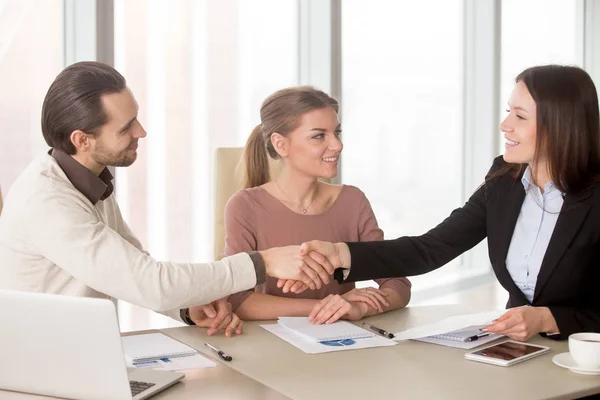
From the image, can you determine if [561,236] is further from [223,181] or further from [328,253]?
[223,181]

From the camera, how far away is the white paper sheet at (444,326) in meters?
1.92

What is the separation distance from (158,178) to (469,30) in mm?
2961

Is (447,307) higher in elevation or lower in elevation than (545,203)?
lower

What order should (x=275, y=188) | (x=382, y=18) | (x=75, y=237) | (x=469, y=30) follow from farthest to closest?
(x=469, y=30), (x=382, y=18), (x=275, y=188), (x=75, y=237)

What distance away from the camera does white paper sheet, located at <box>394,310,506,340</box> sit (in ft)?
6.30

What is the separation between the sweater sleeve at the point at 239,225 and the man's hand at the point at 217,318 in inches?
17.7

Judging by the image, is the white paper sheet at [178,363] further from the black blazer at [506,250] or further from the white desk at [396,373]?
the black blazer at [506,250]

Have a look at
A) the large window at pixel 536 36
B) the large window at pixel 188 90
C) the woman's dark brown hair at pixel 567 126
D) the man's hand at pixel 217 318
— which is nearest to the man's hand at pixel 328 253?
the man's hand at pixel 217 318

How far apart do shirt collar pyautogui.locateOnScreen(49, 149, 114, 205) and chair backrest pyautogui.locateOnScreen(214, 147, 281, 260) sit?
0.82m

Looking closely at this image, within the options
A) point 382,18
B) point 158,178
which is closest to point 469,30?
point 382,18

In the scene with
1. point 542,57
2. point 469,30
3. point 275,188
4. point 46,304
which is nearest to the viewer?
point 46,304

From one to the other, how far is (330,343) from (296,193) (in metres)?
0.85

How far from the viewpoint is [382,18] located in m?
5.26

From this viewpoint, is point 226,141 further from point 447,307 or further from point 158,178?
point 447,307
